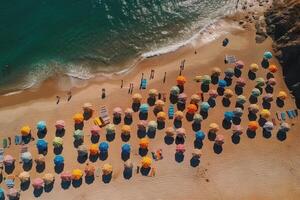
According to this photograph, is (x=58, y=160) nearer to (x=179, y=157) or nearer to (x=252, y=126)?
(x=179, y=157)

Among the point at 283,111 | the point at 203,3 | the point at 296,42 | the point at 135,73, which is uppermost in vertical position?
the point at 203,3

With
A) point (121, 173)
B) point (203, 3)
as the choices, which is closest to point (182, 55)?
point (203, 3)

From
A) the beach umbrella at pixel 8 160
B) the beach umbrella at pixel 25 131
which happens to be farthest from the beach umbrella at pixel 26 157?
the beach umbrella at pixel 25 131

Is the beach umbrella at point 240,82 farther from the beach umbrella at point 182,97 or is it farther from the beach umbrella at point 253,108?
the beach umbrella at point 182,97

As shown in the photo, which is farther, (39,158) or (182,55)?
(182,55)

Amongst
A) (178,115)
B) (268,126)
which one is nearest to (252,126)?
(268,126)

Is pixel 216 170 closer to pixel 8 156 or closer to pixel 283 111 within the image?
pixel 283 111

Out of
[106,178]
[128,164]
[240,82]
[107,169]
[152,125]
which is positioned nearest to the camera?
[107,169]
